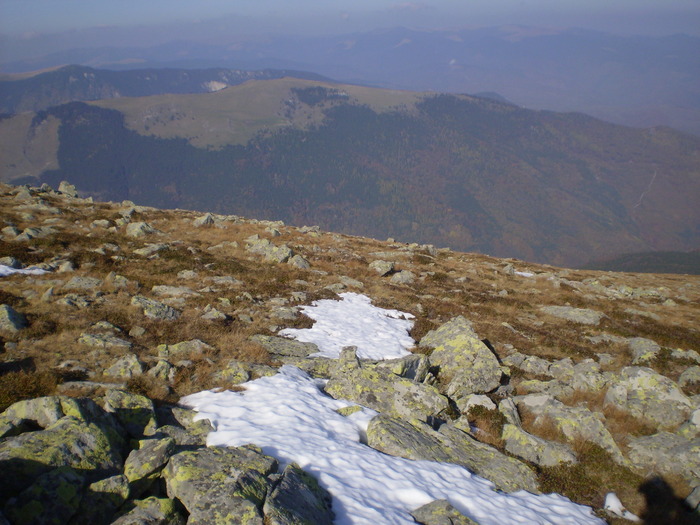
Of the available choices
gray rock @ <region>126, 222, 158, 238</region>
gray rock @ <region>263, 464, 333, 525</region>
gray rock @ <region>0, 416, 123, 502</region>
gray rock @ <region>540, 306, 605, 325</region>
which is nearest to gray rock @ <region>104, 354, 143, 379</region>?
gray rock @ <region>0, 416, 123, 502</region>

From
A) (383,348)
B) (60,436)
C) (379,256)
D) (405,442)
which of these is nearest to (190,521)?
(60,436)

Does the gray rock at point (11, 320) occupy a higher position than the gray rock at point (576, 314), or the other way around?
the gray rock at point (11, 320)

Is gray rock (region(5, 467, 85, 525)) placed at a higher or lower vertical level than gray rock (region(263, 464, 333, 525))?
higher

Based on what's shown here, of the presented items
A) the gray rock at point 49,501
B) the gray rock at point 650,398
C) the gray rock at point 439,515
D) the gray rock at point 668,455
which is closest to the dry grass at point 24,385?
the gray rock at point 49,501

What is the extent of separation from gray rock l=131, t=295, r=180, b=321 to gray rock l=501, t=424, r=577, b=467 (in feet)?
47.5

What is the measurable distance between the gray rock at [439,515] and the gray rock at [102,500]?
5.90 metres

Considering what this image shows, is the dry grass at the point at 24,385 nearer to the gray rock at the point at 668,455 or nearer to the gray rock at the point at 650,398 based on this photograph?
the gray rock at the point at 668,455

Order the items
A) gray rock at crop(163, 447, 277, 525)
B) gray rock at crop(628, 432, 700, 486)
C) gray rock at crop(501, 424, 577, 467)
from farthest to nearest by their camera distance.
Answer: gray rock at crop(501, 424, 577, 467), gray rock at crop(628, 432, 700, 486), gray rock at crop(163, 447, 277, 525)

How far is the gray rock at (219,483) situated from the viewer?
6.55 m

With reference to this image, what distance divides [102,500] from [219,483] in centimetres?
193

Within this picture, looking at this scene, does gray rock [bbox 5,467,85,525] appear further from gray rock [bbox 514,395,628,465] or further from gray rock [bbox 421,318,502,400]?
gray rock [bbox 514,395,628,465]

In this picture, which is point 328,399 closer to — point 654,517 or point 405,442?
point 405,442

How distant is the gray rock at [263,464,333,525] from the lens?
6613mm

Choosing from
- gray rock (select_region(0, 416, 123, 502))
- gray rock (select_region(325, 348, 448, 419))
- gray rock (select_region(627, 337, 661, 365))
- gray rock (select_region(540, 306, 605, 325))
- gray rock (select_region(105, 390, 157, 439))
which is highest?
gray rock (select_region(0, 416, 123, 502))
